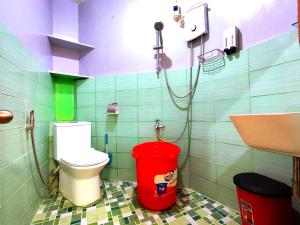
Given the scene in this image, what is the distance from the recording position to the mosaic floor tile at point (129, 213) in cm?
115

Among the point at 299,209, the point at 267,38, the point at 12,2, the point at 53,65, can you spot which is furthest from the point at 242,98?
the point at 53,65

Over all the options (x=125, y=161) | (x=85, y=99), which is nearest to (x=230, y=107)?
(x=125, y=161)

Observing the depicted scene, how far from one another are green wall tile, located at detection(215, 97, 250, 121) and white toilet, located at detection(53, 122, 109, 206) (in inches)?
41.7

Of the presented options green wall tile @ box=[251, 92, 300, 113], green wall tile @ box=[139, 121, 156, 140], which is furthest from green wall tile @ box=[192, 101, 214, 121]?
green wall tile @ box=[139, 121, 156, 140]

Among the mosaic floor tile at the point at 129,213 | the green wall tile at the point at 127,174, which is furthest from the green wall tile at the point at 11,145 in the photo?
A: the green wall tile at the point at 127,174

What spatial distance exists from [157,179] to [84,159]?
66 cm

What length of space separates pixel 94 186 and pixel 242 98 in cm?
143

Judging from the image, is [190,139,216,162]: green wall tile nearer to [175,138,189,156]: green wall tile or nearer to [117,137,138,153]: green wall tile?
[175,138,189,156]: green wall tile

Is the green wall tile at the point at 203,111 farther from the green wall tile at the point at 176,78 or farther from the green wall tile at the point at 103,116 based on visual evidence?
the green wall tile at the point at 103,116

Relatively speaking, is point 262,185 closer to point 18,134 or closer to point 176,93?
point 176,93

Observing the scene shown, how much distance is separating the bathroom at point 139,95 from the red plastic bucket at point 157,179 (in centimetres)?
8

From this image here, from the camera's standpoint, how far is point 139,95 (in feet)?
5.77

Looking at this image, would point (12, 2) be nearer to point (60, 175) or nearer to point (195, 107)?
point (60, 175)

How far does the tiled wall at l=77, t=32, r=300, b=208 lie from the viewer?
100 centimetres
